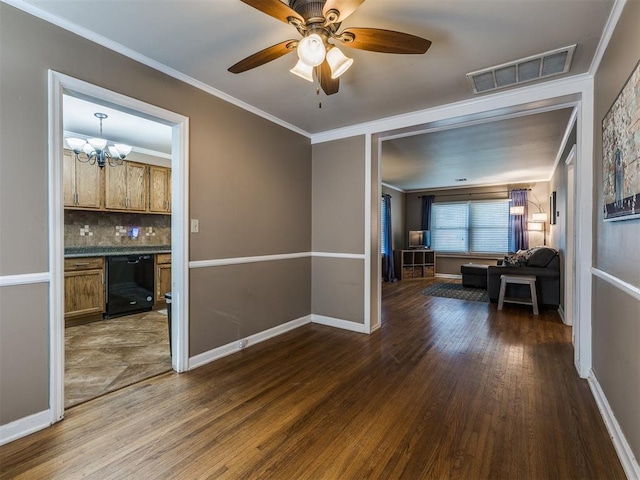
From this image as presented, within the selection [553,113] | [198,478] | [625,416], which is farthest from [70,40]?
[553,113]

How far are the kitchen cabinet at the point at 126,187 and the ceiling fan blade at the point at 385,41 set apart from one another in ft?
13.4

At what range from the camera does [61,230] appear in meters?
1.88

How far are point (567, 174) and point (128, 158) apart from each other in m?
6.16

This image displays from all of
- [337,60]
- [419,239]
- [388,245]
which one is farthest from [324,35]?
[419,239]

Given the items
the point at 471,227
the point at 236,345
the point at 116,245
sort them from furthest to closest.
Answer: the point at 471,227 < the point at 116,245 < the point at 236,345

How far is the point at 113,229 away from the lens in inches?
181

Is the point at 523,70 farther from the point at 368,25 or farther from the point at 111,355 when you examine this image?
the point at 111,355

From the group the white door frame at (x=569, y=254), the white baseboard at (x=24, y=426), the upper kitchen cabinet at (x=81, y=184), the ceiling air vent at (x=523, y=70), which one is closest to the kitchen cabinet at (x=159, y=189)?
the upper kitchen cabinet at (x=81, y=184)

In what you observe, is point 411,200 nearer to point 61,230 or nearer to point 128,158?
point 128,158

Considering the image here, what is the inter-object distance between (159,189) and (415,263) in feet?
20.7

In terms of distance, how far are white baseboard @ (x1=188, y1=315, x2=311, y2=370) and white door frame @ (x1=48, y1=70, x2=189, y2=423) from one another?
0.39 ft

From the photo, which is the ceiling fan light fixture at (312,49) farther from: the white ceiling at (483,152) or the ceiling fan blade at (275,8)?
the white ceiling at (483,152)

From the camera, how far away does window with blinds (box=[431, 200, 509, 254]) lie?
783cm

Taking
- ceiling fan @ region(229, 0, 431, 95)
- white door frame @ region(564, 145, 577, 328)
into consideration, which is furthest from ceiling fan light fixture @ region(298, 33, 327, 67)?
white door frame @ region(564, 145, 577, 328)
